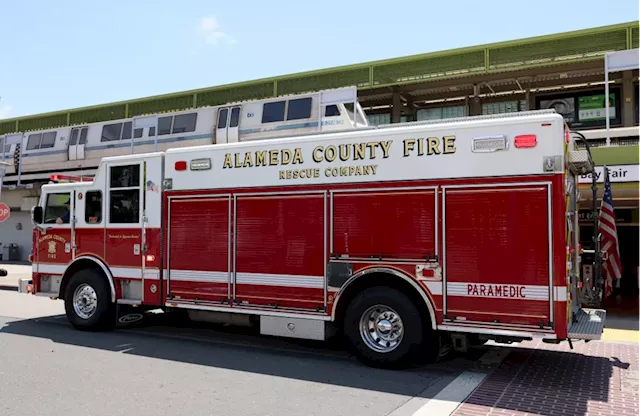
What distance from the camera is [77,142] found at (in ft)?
80.9

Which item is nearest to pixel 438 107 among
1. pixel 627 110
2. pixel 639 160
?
pixel 627 110

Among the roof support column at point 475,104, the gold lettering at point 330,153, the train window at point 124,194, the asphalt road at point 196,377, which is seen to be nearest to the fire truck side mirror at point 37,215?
the train window at point 124,194

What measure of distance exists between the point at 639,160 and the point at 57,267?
10608mm

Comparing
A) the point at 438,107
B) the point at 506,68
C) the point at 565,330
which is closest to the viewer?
the point at 565,330

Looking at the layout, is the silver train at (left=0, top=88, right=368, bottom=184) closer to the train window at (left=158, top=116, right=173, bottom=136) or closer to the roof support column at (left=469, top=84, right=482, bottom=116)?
the train window at (left=158, top=116, right=173, bottom=136)

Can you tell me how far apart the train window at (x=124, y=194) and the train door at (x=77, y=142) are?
17.3 meters

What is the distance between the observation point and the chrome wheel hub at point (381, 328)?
6500 mm

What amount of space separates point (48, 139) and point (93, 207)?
19.5 metres

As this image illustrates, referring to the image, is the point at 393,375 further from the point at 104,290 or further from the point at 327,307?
the point at 104,290

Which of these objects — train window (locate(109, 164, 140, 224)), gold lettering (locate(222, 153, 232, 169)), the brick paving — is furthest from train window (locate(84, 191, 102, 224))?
the brick paving

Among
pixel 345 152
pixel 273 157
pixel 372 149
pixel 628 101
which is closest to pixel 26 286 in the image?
pixel 273 157

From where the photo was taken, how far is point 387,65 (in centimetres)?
2173

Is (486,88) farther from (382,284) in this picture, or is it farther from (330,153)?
(382,284)

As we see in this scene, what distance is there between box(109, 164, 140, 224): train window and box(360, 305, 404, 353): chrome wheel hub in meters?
4.13
